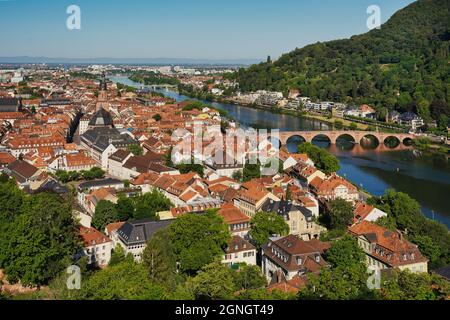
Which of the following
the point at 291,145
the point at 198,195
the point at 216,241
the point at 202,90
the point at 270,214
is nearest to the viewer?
the point at 216,241

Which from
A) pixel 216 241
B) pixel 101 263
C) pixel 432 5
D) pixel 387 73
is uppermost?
pixel 432 5

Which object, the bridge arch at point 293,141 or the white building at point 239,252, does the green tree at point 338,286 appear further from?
the bridge arch at point 293,141

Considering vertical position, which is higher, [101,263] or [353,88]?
[353,88]

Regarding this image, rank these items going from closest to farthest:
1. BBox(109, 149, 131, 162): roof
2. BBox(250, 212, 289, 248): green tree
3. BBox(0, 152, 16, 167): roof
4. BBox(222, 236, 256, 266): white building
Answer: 1. BBox(222, 236, 256, 266): white building
2. BBox(250, 212, 289, 248): green tree
3. BBox(0, 152, 16, 167): roof
4. BBox(109, 149, 131, 162): roof

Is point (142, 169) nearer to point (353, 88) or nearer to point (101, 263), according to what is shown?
point (101, 263)

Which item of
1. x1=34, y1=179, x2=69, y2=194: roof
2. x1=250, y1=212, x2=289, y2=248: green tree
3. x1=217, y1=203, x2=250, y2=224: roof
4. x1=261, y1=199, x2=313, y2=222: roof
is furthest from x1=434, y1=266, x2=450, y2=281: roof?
x1=34, y1=179, x2=69, y2=194: roof

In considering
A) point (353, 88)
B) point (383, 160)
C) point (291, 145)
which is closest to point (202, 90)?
point (353, 88)

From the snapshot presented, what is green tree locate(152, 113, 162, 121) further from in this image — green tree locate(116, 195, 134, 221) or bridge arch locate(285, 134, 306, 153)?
green tree locate(116, 195, 134, 221)
